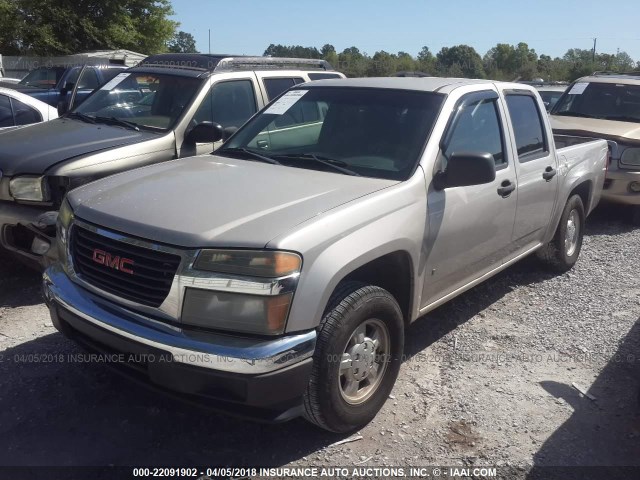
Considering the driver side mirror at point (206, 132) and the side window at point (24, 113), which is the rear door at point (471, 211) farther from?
the side window at point (24, 113)

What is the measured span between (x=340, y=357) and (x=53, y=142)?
3.69 meters

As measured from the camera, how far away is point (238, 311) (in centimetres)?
289

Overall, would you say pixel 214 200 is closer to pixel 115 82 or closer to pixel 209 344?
pixel 209 344

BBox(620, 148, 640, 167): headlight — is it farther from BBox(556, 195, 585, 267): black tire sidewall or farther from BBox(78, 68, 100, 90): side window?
BBox(78, 68, 100, 90): side window

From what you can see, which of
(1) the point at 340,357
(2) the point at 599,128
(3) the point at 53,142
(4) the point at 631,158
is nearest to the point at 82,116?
(3) the point at 53,142

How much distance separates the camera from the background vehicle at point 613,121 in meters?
8.03

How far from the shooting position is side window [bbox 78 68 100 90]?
600 inches

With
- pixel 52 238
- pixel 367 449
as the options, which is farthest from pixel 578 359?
pixel 52 238

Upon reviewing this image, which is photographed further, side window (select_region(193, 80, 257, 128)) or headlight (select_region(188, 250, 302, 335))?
side window (select_region(193, 80, 257, 128))

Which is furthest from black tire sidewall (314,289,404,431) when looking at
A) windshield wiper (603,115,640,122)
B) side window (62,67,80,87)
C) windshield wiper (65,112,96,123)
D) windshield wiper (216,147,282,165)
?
side window (62,67,80,87)

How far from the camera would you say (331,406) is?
3.18 metres

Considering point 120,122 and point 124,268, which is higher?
point 120,122

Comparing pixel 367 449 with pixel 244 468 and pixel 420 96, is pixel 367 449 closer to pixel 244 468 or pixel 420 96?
pixel 244 468

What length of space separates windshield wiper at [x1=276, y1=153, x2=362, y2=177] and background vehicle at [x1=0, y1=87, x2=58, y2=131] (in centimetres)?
454
